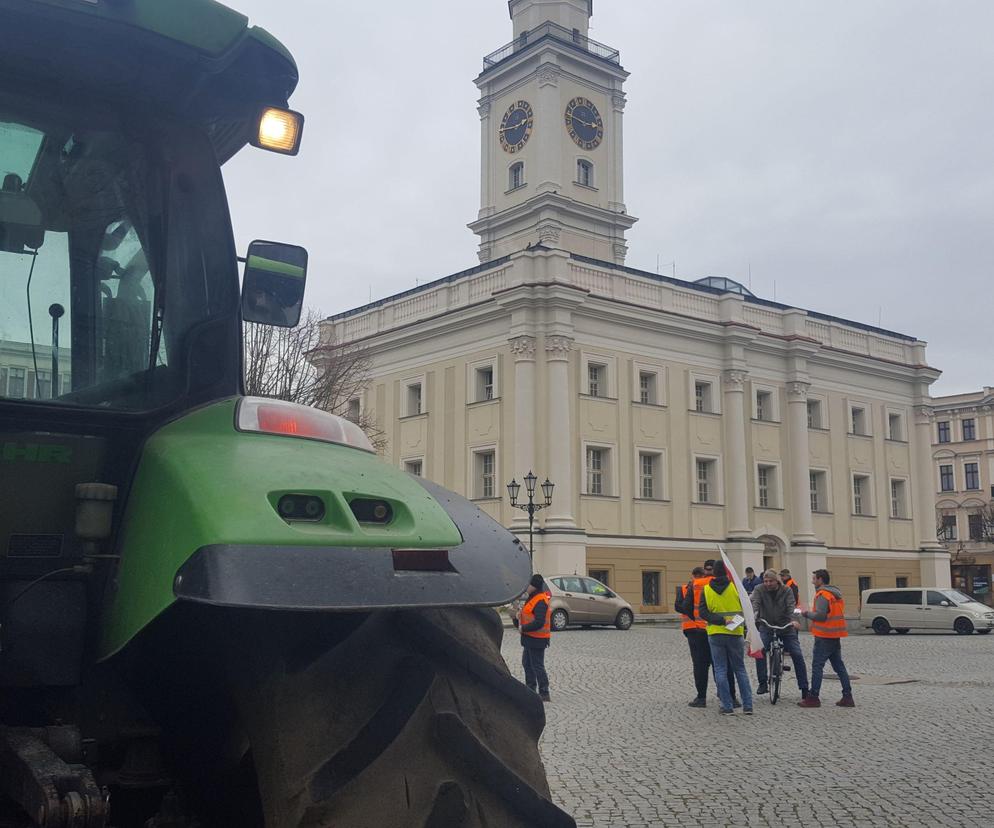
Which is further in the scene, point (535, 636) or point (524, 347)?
point (524, 347)

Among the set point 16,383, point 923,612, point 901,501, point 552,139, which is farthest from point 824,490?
point 16,383

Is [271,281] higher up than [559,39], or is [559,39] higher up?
[559,39]

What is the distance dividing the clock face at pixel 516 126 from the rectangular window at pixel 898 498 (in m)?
24.1

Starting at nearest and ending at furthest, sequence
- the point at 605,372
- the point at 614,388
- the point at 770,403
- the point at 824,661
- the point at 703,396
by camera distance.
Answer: the point at 824,661 < the point at 614,388 < the point at 605,372 < the point at 703,396 < the point at 770,403

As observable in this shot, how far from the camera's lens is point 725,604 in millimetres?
13555

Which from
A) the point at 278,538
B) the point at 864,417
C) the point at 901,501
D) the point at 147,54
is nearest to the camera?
the point at 278,538

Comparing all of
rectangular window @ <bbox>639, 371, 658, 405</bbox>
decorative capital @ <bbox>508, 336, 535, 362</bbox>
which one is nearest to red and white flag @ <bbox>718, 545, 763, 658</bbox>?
decorative capital @ <bbox>508, 336, 535, 362</bbox>

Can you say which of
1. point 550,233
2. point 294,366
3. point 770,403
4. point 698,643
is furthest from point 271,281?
point 550,233

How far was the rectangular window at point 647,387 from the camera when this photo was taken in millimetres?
44062

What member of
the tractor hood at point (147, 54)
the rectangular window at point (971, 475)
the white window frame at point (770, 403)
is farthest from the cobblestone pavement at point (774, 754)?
the rectangular window at point (971, 475)

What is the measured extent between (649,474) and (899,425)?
1683 cm

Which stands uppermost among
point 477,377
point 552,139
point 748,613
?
point 552,139

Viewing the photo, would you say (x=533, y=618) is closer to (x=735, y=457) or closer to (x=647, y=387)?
(x=647, y=387)

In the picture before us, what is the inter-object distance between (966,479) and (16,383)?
87437 mm
